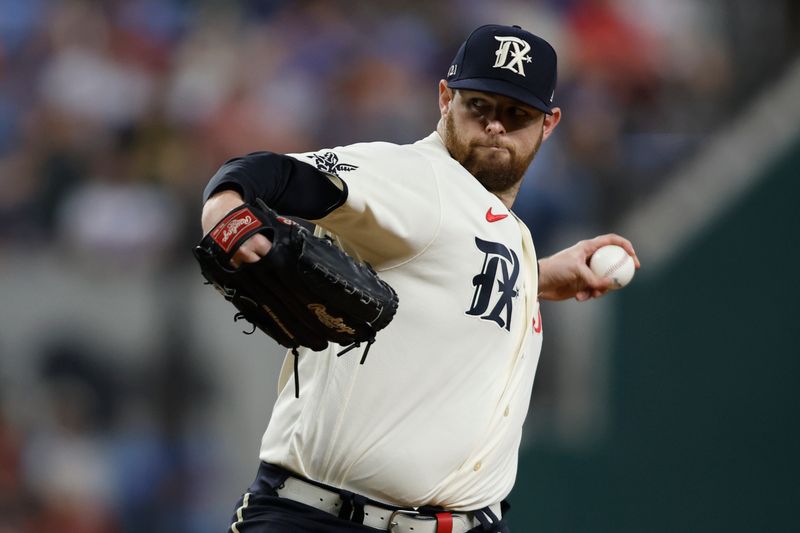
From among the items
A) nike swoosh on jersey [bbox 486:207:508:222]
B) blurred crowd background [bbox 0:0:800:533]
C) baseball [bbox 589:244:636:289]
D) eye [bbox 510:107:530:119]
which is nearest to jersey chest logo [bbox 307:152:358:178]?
nike swoosh on jersey [bbox 486:207:508:222]

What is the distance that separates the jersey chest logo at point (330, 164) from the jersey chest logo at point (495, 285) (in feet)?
1.36

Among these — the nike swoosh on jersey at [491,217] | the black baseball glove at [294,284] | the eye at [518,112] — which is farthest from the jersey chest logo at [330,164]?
the eye at [518,112]

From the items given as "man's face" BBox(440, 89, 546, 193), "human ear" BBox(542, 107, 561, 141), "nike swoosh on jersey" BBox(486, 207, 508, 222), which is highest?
"human ear" BBox(542, 107, 561, 141)

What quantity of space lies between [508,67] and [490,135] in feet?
0.61

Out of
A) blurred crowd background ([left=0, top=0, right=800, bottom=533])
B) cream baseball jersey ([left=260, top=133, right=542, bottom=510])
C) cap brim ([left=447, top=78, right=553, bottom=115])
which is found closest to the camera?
cream baseball jersey ([left=260, top=133, right=542, bottom=510])

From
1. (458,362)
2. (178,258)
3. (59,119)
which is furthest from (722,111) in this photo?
(458,362)

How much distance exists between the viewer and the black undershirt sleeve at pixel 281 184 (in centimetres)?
240

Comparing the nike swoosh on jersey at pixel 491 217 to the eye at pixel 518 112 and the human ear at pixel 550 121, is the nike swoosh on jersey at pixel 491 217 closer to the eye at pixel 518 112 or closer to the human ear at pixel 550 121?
the eye at pixel 518 112

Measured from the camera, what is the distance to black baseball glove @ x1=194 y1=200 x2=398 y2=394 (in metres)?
2.24

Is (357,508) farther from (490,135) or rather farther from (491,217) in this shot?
(490,135)

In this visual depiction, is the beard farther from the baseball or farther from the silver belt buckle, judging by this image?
the silver belt buckle

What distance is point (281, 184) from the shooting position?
2.54 meters

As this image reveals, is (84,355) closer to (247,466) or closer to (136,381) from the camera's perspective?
(136,381)

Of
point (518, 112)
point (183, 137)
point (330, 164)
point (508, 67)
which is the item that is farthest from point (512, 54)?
point (183, 137)
